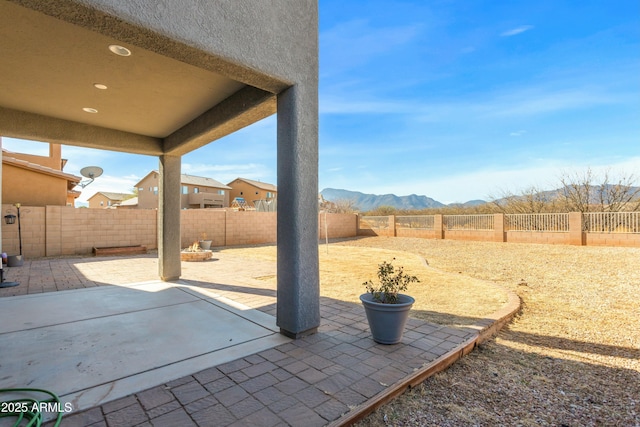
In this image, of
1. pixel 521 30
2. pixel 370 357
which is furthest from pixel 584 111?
pixel 370 357

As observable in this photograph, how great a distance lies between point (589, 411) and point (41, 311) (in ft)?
19.5

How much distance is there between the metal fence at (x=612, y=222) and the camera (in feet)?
34.9

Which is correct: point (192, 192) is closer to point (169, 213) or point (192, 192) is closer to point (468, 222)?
point (468, 222)

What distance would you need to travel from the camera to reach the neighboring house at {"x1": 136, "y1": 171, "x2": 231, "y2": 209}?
102 ft

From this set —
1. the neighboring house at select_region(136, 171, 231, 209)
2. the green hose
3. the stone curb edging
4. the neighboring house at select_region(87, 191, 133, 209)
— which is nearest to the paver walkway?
the stone curb edging

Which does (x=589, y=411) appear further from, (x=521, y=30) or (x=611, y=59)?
(x=611, y=59)

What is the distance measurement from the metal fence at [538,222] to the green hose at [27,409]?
15.7 meters

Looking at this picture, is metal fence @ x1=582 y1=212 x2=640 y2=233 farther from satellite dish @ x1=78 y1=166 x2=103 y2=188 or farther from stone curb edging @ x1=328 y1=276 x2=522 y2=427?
satellite dish @ x1=78 y1=166 x2=103 y2=188

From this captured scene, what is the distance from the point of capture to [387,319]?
2818 millimetres

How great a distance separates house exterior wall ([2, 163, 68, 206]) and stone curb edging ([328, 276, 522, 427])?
1519cm

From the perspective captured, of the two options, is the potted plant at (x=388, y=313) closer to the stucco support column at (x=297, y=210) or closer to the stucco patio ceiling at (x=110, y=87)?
the stucco support column at (x=297, y=210)

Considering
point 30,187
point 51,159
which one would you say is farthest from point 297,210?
point 51,159

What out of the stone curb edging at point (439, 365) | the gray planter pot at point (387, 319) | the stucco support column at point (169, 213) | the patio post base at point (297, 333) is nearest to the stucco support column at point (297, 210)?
the patio post base at point (297, 333)

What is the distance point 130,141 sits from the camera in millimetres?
5055
